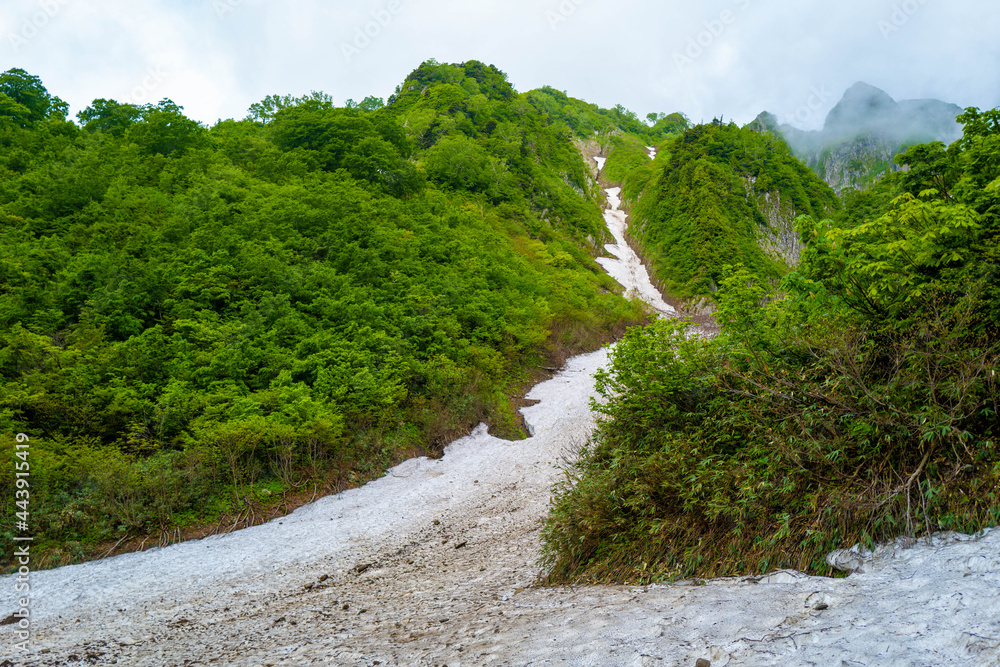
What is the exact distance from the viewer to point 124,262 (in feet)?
51.7

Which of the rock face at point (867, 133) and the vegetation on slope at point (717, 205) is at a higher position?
the rock face at point (867, 133)

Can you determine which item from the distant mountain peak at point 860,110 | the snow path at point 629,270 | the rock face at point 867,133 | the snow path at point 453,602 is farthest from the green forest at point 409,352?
the distant mountain peak at point 860,110

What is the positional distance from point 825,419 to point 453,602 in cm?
551

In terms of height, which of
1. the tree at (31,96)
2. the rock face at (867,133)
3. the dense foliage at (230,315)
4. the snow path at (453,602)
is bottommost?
the snow path at (453,602)

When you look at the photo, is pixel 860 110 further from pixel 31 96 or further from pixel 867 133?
pixel 31 96

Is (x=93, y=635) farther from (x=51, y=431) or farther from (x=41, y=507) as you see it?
(x=51, y=431)

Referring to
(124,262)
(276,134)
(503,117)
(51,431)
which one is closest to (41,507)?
(51,431)

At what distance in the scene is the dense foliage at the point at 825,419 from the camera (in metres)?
4.67

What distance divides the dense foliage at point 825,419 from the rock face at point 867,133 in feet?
309

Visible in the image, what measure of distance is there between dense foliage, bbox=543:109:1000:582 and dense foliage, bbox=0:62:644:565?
8.53m

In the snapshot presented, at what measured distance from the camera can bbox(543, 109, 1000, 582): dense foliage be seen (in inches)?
184

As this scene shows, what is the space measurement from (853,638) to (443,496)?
10.1 meters

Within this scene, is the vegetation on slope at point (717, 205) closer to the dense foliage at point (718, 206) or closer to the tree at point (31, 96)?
the dense foliage at point (718, 206)

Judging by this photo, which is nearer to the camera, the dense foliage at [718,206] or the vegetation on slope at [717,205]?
the vegetation on slope at [717,205]
